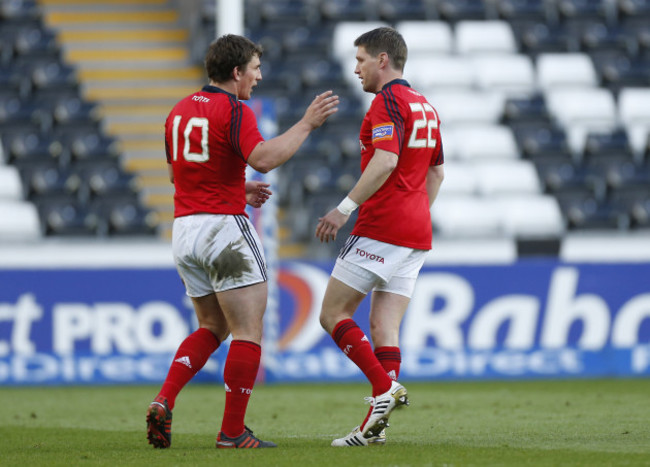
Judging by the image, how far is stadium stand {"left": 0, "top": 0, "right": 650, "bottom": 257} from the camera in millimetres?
14008

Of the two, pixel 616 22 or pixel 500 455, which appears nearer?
pixel 500 455

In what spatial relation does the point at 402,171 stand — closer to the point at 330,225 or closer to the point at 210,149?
the point at 330,225

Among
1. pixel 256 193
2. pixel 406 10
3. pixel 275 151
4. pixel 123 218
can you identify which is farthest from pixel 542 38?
pixel 275 151

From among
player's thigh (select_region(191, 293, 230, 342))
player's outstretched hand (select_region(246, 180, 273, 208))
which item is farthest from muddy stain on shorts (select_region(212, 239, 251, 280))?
player's outstretched hand (select_region(246, 180, 273, 208))

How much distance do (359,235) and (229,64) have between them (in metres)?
1.09

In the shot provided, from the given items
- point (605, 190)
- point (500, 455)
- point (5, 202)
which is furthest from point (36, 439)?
point (605, 190)

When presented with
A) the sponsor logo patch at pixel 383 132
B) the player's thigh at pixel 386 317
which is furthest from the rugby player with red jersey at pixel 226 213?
the player's thigh at pixel 386 317

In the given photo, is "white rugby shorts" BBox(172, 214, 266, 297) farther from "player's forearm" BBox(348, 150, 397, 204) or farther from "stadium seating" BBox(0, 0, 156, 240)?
"stadium seating" BBox(0, 0, 156, 240)

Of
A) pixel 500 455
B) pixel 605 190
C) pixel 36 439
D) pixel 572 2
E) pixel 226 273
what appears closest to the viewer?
pixel 500 455

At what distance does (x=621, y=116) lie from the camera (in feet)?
55.2

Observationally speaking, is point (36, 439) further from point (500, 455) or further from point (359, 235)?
point (500, 455)

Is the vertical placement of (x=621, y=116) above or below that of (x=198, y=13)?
below

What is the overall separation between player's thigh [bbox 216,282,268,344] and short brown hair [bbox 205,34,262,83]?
1.08m

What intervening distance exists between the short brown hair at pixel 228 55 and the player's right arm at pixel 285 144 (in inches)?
17.9
